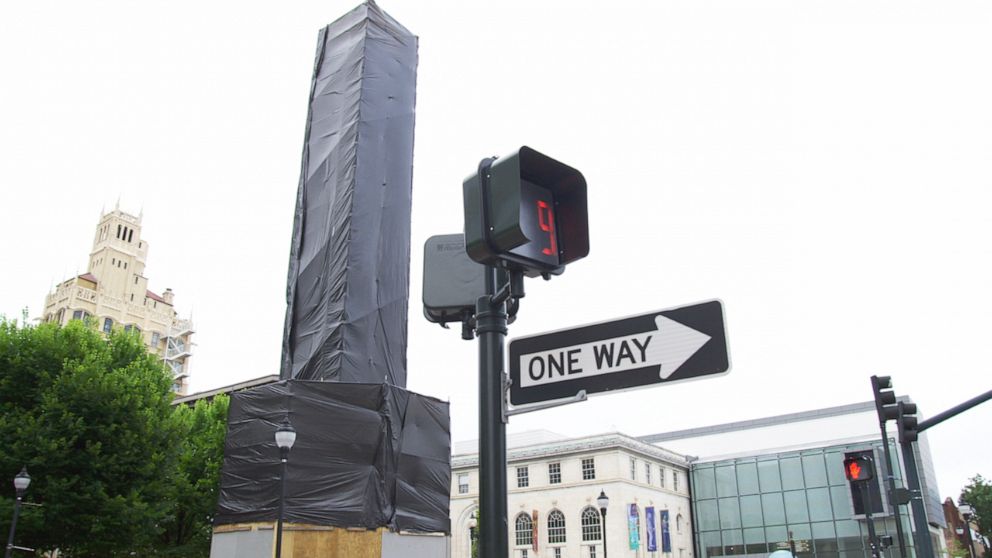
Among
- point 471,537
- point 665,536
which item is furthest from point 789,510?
point 471,537

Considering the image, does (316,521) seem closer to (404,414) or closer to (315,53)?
(404,414)

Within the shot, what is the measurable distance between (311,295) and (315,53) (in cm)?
844

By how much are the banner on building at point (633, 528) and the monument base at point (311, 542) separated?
157 ft

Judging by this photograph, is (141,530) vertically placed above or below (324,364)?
below

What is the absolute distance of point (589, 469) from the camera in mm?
65375

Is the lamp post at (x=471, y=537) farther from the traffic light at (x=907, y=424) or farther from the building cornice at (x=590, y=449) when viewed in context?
the traffic light at (x=907, y=424)

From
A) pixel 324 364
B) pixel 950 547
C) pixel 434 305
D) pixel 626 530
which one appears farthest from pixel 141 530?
pixel 950 547

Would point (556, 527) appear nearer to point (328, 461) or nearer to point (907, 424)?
point (328, 461)

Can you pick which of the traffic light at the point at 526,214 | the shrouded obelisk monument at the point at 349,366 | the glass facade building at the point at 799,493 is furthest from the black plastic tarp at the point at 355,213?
the glass facade building at the point at 799,493

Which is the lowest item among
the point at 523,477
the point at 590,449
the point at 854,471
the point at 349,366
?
the point at 854,471

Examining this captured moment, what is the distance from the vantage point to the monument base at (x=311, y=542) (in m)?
15.8

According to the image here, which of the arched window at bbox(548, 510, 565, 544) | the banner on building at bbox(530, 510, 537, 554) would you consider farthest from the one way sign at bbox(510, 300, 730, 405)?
the banner on building at bbox(530, 510, 537, 554)

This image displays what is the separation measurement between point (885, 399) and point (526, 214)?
14090 millimetres

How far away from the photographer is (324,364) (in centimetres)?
1828
